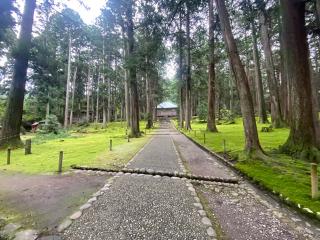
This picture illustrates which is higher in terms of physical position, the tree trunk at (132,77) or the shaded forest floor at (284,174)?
the tree trunk at (132,77)

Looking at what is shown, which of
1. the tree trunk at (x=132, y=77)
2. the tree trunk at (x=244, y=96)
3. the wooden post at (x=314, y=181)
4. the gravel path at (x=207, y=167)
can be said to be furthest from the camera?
the tree trunk at (x=132, y=77)

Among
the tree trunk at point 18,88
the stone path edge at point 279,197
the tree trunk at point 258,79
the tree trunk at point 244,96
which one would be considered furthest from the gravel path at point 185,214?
the tree trunk at point 258,79

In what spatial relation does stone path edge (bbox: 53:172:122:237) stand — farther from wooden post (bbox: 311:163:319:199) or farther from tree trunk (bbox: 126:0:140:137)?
tree trunk (bbox: 126:0:140:137)

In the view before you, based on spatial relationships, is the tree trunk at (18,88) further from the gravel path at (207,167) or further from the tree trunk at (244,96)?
the tree trunk at (244,96)

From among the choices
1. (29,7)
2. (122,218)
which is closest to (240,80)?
(122,218)

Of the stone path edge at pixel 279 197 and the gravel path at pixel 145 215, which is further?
the stone path edge at pixel 279 197

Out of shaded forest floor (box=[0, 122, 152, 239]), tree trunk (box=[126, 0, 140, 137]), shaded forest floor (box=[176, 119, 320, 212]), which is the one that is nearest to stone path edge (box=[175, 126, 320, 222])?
shaded forest floor (box=[176, 119, 320, 212])

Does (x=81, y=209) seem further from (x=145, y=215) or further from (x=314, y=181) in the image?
(x=314, y=181)

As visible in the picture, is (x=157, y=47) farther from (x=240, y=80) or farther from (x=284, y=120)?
(x=284, y=120)

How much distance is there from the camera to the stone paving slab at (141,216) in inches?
143

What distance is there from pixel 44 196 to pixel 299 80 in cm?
878

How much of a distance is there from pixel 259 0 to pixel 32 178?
1144 centimetres

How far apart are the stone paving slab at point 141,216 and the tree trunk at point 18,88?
10531mm

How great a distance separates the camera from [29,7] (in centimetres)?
1505
